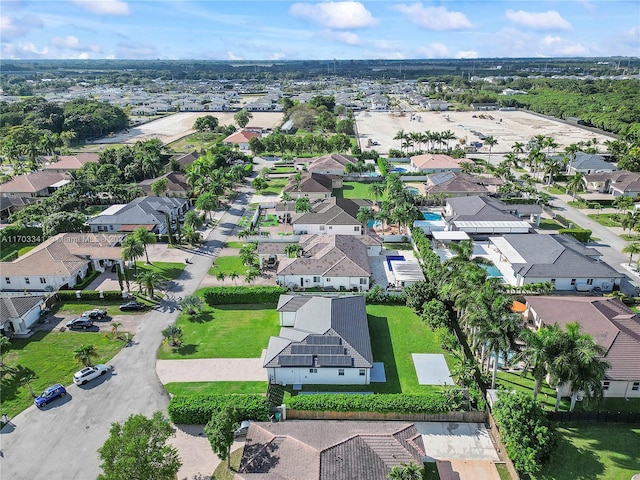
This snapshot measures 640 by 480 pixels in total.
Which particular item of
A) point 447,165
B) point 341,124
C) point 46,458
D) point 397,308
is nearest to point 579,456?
point 397,308

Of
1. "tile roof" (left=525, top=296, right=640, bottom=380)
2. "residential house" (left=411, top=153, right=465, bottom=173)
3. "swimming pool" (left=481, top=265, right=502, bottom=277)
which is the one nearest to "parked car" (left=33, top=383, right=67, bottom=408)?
"tile roof" (left=525, top=296, right=640, bottom=380)

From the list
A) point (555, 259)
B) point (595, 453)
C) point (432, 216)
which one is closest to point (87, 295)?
point (595, 453)

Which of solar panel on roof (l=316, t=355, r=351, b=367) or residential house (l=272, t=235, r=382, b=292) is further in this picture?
residential house (l=272, t=235, r=382, b=292)

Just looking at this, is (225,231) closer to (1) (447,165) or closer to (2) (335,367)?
(2) (335,367)

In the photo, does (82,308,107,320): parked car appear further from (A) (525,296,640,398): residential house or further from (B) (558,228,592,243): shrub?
(B) (558,228,592,243): shrub

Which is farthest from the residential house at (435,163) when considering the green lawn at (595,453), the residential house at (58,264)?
the green lawn at (595,453)

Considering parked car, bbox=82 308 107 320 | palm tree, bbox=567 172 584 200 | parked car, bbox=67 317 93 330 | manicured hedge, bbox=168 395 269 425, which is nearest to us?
manicured hedge, bbox=168 395 269 425

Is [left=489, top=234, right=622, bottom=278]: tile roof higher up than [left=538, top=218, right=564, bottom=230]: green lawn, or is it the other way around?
[left=489, top=234, right=622, bottom=278]: tile roof
